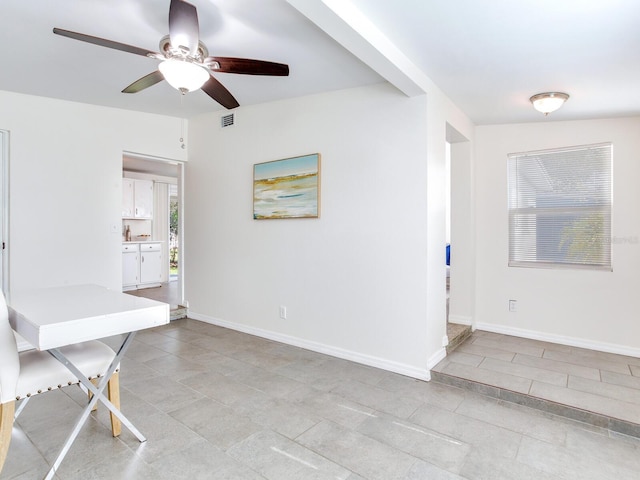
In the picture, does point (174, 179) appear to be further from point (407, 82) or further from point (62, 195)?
point (407, 82)

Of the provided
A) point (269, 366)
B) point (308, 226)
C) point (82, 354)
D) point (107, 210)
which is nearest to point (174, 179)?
point (107, 210)

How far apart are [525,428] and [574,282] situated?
6.49 ft

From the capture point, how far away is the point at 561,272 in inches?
147

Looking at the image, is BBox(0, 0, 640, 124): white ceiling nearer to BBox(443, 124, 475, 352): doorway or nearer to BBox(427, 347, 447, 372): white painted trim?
BBox(443, 124, 475, 352): doorway

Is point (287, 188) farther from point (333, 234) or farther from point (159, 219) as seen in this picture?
point (159, 219)

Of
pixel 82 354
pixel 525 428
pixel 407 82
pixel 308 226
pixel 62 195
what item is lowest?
pixel 525 428

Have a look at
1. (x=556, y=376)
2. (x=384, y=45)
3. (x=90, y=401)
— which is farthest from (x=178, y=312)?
(x=556, y=376)

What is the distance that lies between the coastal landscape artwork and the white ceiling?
728mm

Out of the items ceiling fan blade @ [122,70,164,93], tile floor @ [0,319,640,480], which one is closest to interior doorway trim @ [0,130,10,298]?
tile floor @ [0,319,640,480]

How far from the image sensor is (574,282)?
368 centimetres

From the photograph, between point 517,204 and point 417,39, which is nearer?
point 417,39

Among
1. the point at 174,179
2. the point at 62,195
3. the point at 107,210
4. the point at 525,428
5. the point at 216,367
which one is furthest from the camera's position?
the point at 174,179

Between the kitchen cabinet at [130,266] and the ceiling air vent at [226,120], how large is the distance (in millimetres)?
3658

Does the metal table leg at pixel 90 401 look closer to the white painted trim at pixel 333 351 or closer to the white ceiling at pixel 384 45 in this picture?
the white painted trim at pixel 333 351
